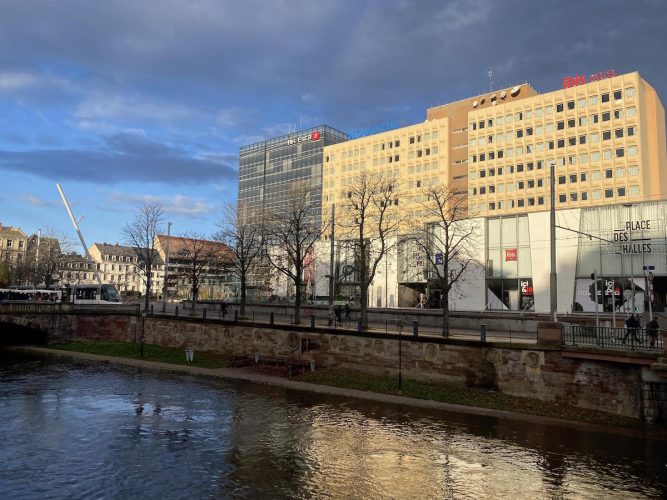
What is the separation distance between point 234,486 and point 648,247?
49.1 meters

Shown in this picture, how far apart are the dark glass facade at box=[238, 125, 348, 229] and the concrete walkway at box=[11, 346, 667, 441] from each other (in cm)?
7534

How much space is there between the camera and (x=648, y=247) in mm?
48875

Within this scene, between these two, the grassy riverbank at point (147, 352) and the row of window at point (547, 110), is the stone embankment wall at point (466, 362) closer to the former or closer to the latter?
the grassy riverbank at point (147, 352)

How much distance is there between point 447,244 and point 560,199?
5835 cm

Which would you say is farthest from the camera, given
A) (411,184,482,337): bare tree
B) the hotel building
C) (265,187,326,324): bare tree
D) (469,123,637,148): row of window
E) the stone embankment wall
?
(469,123,637,148): row of window

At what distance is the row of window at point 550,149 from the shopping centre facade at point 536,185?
0.18m

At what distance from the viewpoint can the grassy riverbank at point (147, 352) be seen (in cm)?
3871

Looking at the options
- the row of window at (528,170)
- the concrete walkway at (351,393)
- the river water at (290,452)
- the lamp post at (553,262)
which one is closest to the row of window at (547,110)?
the row of window at (528,170)

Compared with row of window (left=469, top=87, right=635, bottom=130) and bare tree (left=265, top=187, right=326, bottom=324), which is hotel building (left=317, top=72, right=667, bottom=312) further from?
bare tree (left=265, top=187, right=326, bottom=324)

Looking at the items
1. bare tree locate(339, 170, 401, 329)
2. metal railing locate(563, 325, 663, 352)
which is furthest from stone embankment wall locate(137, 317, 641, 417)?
bare tree locate(339, 170, 401, 329)

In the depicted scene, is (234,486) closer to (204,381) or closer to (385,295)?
(204,381)

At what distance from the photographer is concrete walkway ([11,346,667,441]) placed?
2116cm

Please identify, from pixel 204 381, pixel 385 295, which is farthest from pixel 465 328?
pixel 385 295

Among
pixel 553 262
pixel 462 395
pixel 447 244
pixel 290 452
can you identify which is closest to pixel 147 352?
pixel 447 244
